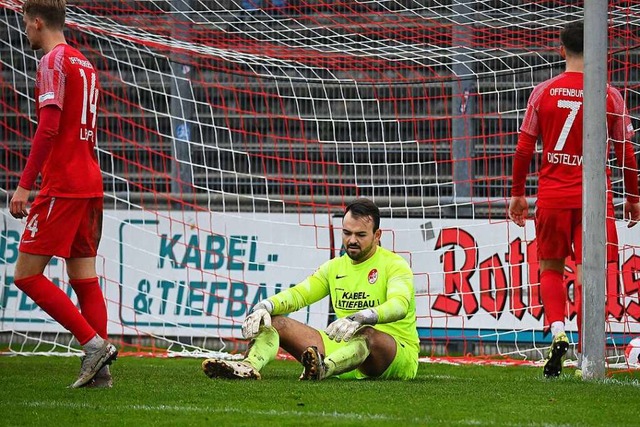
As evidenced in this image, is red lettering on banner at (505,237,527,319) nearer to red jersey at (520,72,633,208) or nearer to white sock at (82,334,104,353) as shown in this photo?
red jersey at (520,72,633,208)

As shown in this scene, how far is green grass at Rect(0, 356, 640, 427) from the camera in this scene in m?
5.01

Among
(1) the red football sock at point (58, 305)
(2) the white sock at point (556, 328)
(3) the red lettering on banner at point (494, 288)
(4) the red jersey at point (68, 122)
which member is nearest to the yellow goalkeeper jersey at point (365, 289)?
(2) the white sock at point (556, 328)

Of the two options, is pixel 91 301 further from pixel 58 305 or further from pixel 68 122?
pixel 68 122

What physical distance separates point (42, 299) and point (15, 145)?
220 inches

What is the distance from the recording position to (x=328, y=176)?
1067 cm

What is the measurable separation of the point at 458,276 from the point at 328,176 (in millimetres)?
1699

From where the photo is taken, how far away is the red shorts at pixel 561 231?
7.15 meters

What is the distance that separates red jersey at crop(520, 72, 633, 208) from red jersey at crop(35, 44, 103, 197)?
105 inches

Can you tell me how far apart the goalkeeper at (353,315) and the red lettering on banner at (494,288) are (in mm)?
2694

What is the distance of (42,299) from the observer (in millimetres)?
6223

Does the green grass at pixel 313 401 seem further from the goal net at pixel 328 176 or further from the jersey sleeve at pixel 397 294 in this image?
the goal net at pixel 328 176

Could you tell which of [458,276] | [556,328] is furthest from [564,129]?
[458,276]

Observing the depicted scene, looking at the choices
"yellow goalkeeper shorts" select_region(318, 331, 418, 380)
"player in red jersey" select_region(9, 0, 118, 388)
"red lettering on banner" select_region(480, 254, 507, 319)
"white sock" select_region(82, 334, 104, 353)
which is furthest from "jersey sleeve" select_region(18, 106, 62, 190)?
"red lettering on banner" select_region(480, 254, 507, 319)

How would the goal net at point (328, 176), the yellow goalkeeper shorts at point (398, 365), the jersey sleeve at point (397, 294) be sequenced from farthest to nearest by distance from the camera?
the goal net at point (328, 176) < the yellow goalkeeper shorts at point (398, 365) < the jersey sleeve at point (397, 294)
